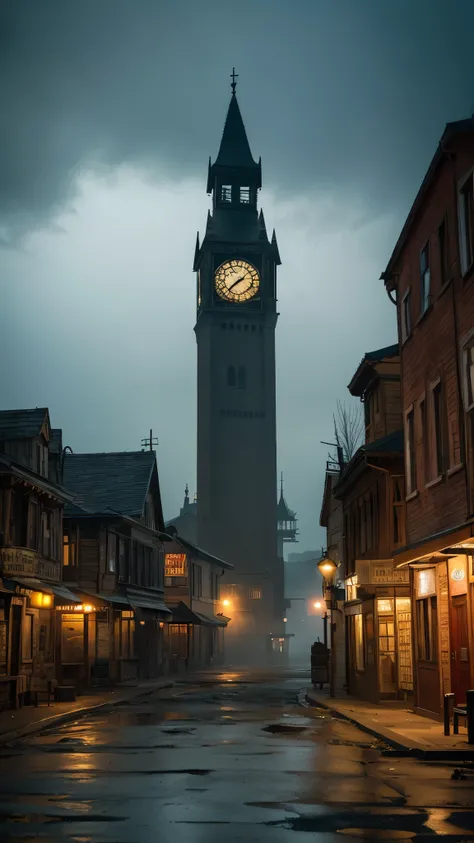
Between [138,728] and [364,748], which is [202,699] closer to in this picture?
[138,728]

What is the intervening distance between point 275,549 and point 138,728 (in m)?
76.0

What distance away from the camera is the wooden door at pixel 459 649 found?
68.0 ft

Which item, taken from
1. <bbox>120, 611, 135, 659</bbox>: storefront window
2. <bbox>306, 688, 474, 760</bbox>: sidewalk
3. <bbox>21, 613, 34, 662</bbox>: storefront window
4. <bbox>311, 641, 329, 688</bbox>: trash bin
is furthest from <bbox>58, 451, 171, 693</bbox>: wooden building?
<bbox>306, 688, 474, 760</bbox>: sidewalk

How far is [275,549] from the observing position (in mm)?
98625

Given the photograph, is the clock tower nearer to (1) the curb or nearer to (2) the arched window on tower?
(2) the arched window on tower

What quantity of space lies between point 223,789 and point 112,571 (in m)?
35.1

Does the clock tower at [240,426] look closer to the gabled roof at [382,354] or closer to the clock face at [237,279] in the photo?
the clock face at [237,279]

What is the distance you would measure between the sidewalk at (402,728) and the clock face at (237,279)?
7377 centimetres

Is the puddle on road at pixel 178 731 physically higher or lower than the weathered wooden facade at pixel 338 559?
lower

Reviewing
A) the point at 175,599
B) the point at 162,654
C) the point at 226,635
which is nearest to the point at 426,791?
the point at 162,654

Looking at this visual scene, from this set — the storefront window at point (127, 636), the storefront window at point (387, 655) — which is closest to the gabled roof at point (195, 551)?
the storefront window at point (127, 636)

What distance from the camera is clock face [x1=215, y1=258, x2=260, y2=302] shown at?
103688 millimetres

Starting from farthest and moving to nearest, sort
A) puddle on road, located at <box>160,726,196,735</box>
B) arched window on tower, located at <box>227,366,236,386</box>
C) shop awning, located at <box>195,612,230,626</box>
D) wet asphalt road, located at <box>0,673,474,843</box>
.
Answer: arched window on tower, located at <box>227,366,236,386</box>
shop awning, located at <box>195,612,230,626</box>
puddle on road, located at <box>160,726,196,735</box>
wet asphalt road, located at <box>0,673,474,843</box>

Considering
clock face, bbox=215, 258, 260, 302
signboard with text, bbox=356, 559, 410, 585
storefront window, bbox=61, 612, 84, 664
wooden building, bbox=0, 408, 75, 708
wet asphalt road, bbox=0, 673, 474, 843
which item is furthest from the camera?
clock face, bbox=215, 258, 260, 302
